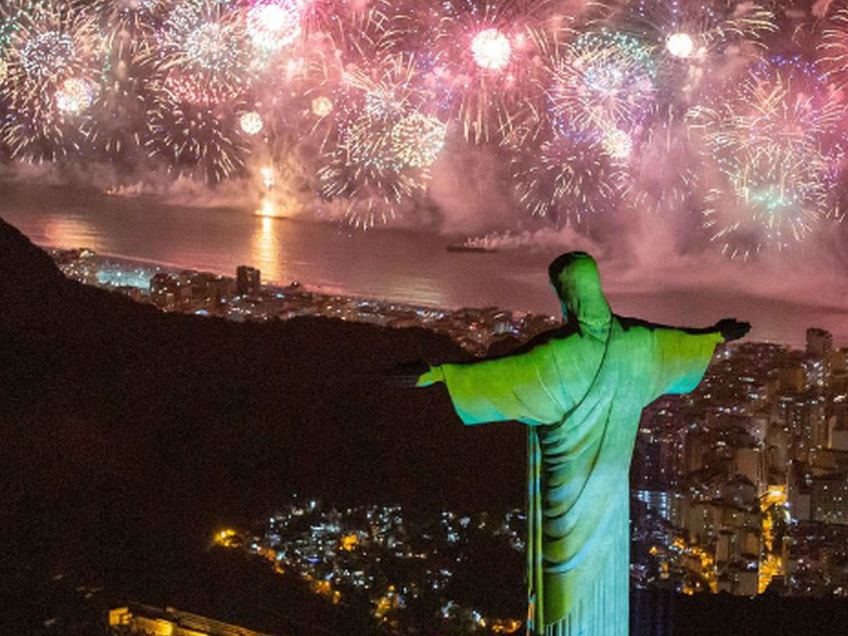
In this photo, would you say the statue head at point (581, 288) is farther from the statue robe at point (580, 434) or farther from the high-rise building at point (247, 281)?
the high-rise building at point (247, 281)

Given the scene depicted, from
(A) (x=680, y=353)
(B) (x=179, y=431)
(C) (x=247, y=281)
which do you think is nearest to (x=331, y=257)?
(C) (x=247, y=281)

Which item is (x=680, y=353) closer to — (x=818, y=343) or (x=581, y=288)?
(x=581, y=288)

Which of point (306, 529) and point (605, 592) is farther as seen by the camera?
point (306, 529)

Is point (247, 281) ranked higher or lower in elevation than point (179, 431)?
higher

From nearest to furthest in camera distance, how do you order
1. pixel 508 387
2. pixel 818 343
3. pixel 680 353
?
pixel 508 387 → pixel 680 353 → pixel 818 343

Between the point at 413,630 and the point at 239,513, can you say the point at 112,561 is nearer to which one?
the point at 239,513

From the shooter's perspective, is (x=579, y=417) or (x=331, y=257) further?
(x=331, y=257)

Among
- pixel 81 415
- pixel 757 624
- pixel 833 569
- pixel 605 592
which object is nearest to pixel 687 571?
pixel 833 569
